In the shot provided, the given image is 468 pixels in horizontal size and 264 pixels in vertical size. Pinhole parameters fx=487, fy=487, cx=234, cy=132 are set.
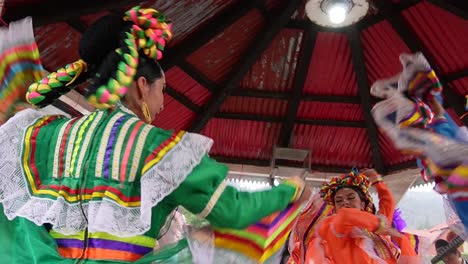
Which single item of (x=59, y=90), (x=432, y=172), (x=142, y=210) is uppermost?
(x=432, y=172)

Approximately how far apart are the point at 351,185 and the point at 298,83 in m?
1.60

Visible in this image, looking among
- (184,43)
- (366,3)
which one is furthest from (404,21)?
(184,43)

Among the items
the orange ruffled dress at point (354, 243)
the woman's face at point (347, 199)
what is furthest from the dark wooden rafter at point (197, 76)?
the orange ruffled dress at point (354, 243)

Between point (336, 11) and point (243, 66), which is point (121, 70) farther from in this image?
point (243, 66)

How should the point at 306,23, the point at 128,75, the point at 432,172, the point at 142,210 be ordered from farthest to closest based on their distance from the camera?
the point at 306,23, the point at 432,172, the point at 128,75, the point at 142,210

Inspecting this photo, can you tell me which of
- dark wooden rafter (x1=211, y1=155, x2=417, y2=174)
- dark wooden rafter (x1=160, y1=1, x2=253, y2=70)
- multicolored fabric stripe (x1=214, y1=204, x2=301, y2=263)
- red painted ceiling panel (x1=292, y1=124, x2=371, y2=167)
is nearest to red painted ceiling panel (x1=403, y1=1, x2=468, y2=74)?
red painted ceiling panel (x1=292, y1=124, x2=371, y2=167)

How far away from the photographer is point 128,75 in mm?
1561

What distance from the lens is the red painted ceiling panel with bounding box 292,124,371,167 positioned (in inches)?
236

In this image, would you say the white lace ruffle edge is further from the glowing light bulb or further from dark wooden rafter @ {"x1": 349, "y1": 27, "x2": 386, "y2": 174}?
dark wooden rafter @ {"x1": 349, "y1": 27, "x2": 386, "y2": 174}

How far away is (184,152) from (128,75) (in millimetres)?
355

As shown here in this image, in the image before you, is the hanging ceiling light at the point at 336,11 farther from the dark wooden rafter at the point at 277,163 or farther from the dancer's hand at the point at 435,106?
the dark wooden rafter at the point at 277,163

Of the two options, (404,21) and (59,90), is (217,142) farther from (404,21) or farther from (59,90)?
(59,90)

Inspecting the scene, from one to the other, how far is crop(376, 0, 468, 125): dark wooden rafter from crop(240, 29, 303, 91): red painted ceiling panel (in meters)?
0.84

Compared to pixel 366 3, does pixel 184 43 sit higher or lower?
lower
